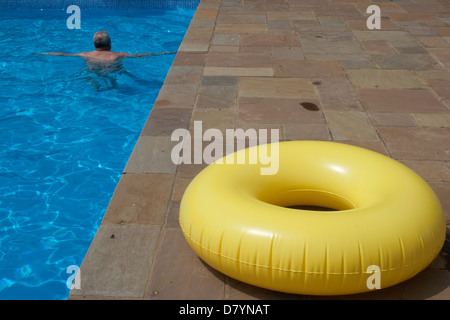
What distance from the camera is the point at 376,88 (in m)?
5.68

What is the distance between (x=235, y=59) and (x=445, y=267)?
4.25m

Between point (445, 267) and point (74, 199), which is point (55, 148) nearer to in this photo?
point (74, 199)

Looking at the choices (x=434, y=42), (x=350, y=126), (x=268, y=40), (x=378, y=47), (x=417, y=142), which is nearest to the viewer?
(x=417, y=142)

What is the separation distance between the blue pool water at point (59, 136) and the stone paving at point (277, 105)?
768 millimetres

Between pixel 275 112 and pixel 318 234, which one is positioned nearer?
pixel 318 234

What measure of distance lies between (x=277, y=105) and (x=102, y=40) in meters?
3.41

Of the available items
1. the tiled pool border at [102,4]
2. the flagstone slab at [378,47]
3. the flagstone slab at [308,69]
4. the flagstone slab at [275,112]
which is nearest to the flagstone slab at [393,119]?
the flagstone slab at [275,112]

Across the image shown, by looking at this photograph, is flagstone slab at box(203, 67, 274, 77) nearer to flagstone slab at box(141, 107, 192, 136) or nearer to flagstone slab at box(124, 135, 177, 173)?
flagstone slab at box(141, 107, 192, 136)

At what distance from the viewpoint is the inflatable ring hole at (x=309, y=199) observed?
10.7 ft

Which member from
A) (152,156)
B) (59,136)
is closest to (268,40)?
(59,136)

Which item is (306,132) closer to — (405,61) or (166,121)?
(166,121)

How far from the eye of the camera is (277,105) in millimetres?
5254

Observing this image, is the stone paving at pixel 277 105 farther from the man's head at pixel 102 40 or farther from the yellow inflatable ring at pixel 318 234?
the man's head at pixel 102 40
